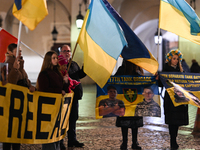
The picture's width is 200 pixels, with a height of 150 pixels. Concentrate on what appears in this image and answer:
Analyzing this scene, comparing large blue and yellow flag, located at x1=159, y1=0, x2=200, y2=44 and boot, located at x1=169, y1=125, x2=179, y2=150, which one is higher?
large blue and yellow flag, located at x1=159, y1=0, x2=200, y2=44

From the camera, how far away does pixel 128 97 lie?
450 cm

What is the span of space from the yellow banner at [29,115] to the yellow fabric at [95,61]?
554 millimetres

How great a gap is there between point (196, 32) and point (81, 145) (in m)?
2.66

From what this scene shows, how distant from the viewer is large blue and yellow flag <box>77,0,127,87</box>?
11.7 ft

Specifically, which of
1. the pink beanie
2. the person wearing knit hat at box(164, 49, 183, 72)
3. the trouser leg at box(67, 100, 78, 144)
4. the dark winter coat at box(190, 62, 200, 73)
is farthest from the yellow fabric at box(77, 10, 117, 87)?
the dark winter coat at box(190, 62, 200, 73)

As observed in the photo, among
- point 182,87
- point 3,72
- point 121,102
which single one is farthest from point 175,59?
point 3,72

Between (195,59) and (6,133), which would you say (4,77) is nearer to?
(6,133)

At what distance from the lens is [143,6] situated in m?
17.7

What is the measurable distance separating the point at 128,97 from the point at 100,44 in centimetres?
126

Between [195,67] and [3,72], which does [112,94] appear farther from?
[195,67]

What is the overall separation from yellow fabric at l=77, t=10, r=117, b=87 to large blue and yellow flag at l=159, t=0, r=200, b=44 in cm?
128

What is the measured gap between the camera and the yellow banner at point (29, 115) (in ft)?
11.1

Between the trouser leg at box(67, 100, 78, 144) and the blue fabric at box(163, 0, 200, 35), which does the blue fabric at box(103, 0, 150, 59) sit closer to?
the blue fabric at box(163, 0, 200, 35)

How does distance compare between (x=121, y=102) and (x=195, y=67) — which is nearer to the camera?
(x=121, y=102)
